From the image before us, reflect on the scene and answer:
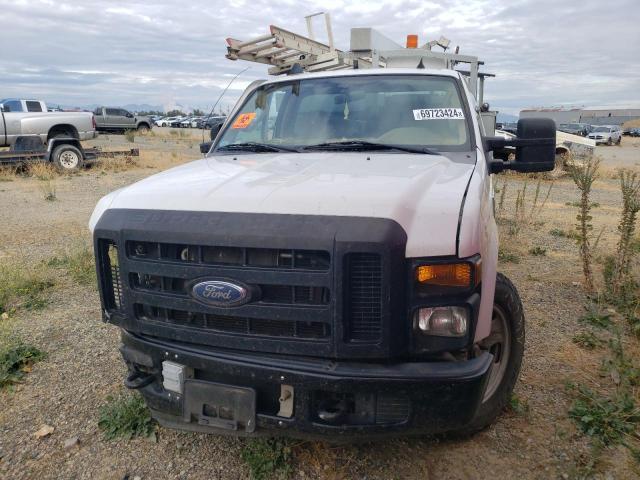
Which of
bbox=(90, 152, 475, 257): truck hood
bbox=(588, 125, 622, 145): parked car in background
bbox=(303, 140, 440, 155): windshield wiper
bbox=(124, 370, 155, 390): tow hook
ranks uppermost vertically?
bbox=(303, 140, 440, 155): windshield wiper

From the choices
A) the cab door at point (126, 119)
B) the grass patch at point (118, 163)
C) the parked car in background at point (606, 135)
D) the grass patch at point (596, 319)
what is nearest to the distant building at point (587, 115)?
the parked car in background at point (606, 135)

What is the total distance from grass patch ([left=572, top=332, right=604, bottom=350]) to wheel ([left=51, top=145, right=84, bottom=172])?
1428 cm

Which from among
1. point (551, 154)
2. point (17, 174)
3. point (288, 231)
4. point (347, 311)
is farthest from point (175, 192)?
point (17, 174)

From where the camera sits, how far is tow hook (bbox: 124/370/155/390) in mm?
2643

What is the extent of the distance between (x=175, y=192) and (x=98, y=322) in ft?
8.15

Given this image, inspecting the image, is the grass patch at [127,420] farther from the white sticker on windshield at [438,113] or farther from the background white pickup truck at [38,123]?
the background white pickup truck at [38,123]

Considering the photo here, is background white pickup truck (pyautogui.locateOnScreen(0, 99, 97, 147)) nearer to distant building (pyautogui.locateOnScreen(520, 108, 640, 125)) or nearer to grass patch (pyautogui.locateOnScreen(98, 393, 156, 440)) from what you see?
grass patch (pyautogui.locateOnScreen(98, 393, 156, 440))

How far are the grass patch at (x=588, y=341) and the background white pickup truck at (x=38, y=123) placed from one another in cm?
1607

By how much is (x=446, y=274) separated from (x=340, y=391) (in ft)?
2.09

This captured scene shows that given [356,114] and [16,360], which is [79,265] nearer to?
[16,360]

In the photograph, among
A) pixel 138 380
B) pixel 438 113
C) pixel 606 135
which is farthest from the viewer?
pixel 606 135

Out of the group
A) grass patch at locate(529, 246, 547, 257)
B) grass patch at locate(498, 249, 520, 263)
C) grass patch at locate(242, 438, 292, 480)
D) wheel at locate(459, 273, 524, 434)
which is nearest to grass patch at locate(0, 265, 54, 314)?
grass patch at locate(242, 438, 292, 480)

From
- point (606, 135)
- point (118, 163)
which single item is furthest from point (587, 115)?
point (118, 163)

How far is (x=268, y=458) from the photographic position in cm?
273
